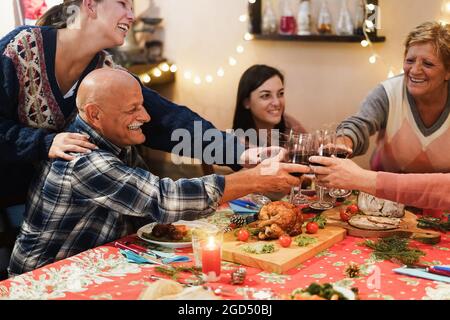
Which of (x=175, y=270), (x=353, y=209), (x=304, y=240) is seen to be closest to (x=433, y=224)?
(x=353, y=209)

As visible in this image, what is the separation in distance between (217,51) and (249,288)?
3.08 metres

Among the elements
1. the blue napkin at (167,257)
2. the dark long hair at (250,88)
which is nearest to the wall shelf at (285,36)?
the dark long hair at (250,88)

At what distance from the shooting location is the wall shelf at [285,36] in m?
3.59

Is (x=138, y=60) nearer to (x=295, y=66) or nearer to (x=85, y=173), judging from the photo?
(x=295, y=66)

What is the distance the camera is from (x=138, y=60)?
4480mm

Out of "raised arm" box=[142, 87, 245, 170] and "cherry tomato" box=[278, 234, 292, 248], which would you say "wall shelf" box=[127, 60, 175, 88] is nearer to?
"raised arm" box=[142, 87, 245, 170]

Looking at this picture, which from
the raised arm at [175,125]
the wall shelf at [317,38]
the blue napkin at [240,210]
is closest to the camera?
the blue napkin at [240,210]

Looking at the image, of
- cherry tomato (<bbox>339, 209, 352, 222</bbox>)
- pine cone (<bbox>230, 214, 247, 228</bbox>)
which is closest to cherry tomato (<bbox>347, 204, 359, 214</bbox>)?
cherry tomato (<bbox>339, 209, 352, 222</bbox>)

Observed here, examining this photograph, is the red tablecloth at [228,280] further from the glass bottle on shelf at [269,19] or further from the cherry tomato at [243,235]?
the glass bottle on shelf at [269,19]

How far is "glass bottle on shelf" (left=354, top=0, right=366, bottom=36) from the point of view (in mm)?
3642

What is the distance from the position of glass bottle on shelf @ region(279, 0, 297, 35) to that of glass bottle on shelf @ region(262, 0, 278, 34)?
8cm

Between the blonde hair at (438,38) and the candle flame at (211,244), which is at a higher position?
the blonde hair at (438,38)

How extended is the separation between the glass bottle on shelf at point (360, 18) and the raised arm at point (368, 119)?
→ 0.92m

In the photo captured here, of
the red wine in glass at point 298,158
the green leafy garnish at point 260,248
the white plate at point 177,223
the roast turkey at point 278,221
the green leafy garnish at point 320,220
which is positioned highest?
the red wine in glass at point 298,158
